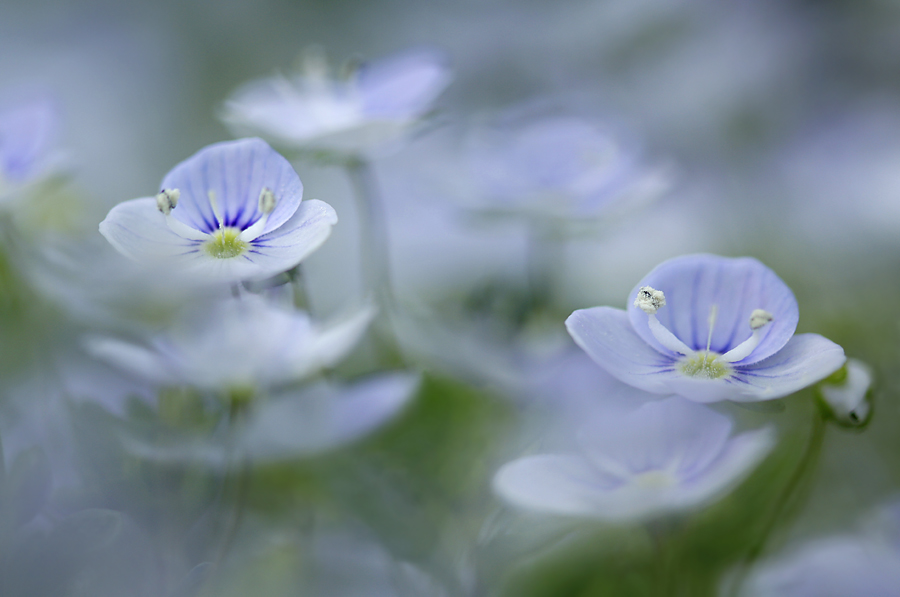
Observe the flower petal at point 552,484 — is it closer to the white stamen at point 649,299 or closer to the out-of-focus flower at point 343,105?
the white stamen at point 649,299

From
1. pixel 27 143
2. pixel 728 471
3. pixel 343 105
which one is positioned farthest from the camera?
pixel 343 105

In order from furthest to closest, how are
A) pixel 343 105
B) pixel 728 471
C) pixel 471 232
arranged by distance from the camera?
1. pixel 471 232
2. pixel 343 105
3. pixel 728 471

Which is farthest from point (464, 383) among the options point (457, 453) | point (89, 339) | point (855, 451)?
point (855, 451)

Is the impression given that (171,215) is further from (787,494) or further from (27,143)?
(787,494)

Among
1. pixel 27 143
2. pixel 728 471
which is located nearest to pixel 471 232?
pixel 27 143

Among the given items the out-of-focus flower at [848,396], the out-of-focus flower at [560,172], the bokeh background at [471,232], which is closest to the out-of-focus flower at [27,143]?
the bokeh background at [471,232]

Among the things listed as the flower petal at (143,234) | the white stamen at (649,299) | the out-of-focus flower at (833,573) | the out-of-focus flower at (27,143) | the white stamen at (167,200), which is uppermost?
the out-of-focus flower at (27,143)

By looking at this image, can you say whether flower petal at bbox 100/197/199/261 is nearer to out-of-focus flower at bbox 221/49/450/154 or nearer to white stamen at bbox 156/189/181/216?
white stamen at bbox 156/189/181/216
